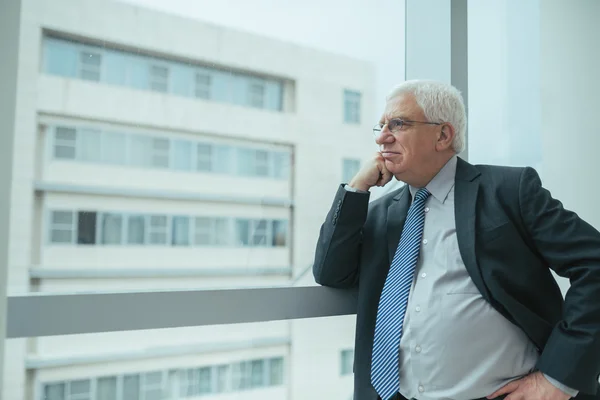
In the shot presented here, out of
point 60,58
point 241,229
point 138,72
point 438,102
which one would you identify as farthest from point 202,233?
point 438,102

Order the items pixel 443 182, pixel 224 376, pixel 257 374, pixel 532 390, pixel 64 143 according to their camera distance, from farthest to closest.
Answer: pixel 257 374 → pixel 224 376 → pixel 64 143 → pixel 443 182 → pixel 532 390

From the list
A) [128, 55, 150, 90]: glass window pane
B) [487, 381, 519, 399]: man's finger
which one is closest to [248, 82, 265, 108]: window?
[128, 55, 150, 90]: glass window pane

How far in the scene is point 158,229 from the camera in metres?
3.01

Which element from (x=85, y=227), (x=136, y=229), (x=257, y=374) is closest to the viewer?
(x=85, y=227)

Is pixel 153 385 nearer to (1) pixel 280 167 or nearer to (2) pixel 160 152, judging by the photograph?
(2) pixel 160 152

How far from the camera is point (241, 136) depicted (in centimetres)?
371

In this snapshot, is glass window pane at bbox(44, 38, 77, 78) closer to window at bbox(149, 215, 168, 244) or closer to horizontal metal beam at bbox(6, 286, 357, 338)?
window at bbox(149, 215, 168, 244)

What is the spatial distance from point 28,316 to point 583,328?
1.35 metres

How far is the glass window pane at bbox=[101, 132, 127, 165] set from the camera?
240 centimetres

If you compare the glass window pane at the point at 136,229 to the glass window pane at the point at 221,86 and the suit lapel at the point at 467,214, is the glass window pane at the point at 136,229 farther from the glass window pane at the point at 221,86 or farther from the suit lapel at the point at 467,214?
the suit lapel at the point at 467,214

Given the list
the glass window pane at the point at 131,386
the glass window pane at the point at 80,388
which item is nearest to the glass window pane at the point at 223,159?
the glass window pane at the point at 131,386

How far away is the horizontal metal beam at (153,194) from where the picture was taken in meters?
2.02

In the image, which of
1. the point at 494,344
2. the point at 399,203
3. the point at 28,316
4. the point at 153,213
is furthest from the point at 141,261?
the point at 494,344

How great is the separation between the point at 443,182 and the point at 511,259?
0.96ft
